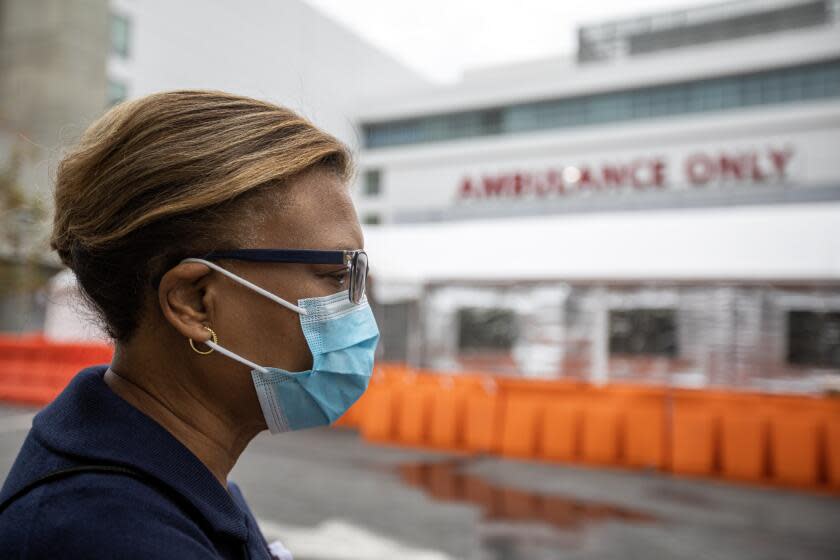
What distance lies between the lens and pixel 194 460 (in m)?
1.18

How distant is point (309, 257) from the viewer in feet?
4.38

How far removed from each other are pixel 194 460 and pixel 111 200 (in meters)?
0.48

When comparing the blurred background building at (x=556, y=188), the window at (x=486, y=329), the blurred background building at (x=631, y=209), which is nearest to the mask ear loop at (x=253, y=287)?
the blurred background building at (x=556, y=188)

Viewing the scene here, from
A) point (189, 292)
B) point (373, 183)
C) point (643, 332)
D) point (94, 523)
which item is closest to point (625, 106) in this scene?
point (373, 183)

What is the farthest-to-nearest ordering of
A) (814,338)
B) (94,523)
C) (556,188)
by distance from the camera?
1. (556,188)
2. (814,338)
3. (94,523)

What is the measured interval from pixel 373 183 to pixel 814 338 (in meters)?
26.6

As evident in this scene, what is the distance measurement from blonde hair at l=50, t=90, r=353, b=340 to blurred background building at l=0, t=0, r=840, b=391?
1.10ft

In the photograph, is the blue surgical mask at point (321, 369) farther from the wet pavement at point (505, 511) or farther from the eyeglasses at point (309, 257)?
the wet pavement at point (505, 511)

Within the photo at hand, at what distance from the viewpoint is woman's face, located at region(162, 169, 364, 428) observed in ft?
4.21

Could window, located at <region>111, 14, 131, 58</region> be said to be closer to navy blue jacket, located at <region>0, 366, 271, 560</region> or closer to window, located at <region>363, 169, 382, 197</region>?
window, located at <region>363, 169, 382, 197</region>

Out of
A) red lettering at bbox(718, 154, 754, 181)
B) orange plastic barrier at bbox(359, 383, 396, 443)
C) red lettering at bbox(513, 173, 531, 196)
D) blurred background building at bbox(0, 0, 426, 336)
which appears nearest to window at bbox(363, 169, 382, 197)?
blurred background building at bbox(0, 0, 426, 336)

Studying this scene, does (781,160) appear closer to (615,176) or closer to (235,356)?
(615,176)

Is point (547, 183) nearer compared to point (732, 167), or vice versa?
point (732, 167)

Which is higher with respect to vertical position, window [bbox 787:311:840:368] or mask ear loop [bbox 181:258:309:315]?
mask ear loop [bbox 181:258:309:315]
